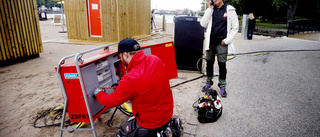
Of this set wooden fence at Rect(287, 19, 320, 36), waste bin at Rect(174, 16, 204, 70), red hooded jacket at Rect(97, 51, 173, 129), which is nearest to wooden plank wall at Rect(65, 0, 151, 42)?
waste bin at Rect(174, 16, 204, 70)

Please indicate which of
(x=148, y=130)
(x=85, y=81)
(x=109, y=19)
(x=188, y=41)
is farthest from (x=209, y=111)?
(x=109, y=19)

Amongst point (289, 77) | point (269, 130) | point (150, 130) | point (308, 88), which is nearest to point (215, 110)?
point (269, 130)

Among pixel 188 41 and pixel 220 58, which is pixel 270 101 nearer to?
pixel 220 58

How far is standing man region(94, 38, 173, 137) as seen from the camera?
2086 mm

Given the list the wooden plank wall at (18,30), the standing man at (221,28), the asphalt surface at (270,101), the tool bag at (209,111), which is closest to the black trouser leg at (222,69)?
the standing man at (221,28)

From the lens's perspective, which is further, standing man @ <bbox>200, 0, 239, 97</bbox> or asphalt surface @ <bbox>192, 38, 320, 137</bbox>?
standing man @ <bbox>200, 0, 239, 97</bbox>

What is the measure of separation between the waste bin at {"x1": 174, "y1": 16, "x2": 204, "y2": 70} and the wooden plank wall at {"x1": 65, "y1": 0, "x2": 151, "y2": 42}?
19.7ft

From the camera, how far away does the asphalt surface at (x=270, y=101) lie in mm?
3160

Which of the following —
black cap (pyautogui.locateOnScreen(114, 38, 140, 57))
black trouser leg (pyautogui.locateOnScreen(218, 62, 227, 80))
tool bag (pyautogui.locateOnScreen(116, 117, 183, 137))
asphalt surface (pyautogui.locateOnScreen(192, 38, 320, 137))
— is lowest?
asphalt surface (pyautogui.locateOnScreen(192, 38, 320, 137))

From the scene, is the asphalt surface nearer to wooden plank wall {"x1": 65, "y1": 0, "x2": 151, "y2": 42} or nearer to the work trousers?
the work trousers

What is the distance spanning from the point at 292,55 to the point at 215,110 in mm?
7196

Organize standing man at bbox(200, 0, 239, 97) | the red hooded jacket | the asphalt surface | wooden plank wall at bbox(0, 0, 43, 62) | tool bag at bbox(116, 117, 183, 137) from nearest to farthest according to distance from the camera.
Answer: the red hooded jacket → tool bag at bbox(116, 117, 183, 137) → the asphalt surface → standing man at bbox(200, 0, 239, 97) → wooden plank wall at bbox(0, 0, 43, 62)

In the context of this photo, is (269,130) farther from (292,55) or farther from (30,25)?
(30,25)

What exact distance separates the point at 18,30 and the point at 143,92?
6947mm
